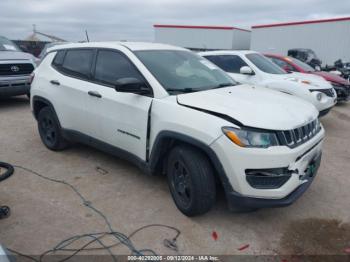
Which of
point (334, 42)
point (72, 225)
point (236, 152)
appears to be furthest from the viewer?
point (334, 42)

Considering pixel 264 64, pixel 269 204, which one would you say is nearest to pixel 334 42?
pixel 264 64

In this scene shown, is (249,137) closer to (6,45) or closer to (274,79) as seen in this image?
(274,79)

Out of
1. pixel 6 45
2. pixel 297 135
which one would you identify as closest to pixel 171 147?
pixel 297 135

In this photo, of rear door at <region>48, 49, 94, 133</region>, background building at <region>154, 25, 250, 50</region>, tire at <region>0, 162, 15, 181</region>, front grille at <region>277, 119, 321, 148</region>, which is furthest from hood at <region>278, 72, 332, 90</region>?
background building at <region>154, 25, 250, 50</region>

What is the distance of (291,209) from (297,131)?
3.34 feet

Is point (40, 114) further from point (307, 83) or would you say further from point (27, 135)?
point (307, 83)

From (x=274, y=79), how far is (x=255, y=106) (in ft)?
13.9

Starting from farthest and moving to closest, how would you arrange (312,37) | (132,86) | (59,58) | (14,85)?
(312,37)
(14,85)
(59,58)
(132,86)

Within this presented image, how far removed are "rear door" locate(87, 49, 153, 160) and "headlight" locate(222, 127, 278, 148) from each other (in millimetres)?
1040

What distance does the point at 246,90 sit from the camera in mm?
3762

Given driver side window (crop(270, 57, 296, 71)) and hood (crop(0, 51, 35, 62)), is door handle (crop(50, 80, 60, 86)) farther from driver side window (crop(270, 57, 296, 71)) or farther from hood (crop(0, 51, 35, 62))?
driver side window (crop(270, 57, 296, 71))

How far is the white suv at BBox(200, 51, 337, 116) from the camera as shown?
6484 mm

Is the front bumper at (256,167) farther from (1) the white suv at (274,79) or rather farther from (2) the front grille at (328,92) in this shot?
(2) the front grille at (328,92)

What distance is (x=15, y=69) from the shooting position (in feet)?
26.3
